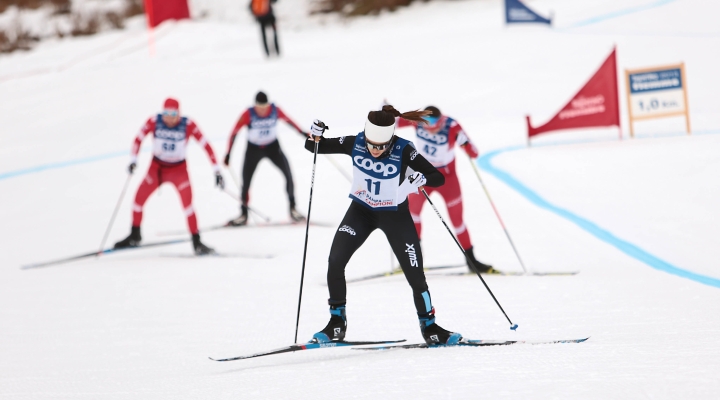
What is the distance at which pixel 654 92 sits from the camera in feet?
39.8

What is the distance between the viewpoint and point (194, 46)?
22.9m

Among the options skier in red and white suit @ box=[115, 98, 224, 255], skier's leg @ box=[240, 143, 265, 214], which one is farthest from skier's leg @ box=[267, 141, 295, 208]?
skier in red and white suit @ box=[115, 98, 224, 255]

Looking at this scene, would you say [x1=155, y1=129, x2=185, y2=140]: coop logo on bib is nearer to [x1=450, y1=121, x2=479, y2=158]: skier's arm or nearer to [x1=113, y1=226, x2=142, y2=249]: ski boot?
[x1=113, y1=226, x2=142, y2=249]: ski boot

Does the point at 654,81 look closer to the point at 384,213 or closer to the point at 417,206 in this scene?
the point at 417,206

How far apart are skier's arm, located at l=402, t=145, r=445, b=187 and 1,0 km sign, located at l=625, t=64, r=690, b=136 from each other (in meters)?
8.49

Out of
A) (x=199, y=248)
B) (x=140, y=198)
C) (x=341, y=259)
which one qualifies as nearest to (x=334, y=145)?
(x=341, y=259)

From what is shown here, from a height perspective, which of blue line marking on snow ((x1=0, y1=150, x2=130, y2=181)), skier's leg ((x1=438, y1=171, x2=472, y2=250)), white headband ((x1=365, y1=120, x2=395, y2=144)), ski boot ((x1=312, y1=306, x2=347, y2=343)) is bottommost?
ski boot ((x1=312, y1=306, x2=347, y2=343))

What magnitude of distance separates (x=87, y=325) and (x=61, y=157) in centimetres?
953

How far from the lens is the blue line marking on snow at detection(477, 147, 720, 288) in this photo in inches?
251

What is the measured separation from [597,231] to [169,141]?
13.9 feet

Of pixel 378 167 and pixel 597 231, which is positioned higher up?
pixel 378 167

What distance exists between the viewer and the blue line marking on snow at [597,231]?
637 centimetres

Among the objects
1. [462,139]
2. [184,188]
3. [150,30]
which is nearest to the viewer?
[462,139]

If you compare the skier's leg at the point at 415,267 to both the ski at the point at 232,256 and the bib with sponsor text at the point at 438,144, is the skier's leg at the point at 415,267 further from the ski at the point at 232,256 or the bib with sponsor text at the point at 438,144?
the ski at the point at 232,256
